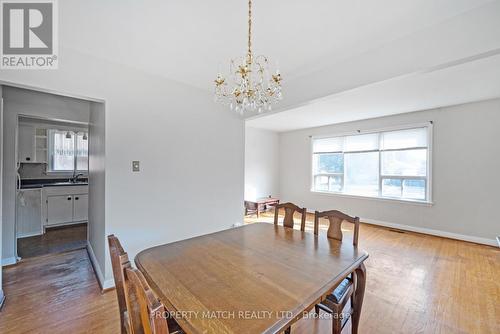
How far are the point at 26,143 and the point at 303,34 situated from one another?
5437 mm

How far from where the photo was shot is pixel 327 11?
5.28 ft

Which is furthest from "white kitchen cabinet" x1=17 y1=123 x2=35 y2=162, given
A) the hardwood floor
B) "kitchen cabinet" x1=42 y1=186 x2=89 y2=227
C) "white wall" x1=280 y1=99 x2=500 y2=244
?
"white wall" x1=280 y1=99 x2=500 y2=244

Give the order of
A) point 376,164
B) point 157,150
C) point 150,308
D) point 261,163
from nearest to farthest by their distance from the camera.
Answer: point 150,308
point 157,150
point 376,164
point 261,163

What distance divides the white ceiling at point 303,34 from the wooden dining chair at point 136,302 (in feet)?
5.62

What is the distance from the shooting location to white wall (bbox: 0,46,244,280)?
223 cm

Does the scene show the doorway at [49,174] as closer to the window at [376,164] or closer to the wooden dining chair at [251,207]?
the wooden dining chair at [251,207]

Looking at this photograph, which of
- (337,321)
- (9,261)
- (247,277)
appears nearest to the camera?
(247,277)

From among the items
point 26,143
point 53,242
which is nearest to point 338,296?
point 53,242

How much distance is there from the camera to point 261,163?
652 centimetres

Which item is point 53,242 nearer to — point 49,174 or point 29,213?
point 29,213

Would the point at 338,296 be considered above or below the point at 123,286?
below

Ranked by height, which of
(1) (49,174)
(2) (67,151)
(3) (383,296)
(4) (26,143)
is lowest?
(3) (383,296)

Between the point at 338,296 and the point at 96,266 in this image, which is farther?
the point at 96,266

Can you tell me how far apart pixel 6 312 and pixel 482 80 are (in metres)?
5.98
